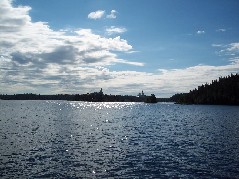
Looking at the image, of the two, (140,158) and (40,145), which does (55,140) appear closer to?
(40,145)

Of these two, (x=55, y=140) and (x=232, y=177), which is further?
(x=55, y=140)

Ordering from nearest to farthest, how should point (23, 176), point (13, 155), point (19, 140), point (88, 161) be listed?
point (23, 176), point (88, 161), point (13, 155), point (19, 140)

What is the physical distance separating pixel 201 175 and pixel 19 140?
42.1 metres

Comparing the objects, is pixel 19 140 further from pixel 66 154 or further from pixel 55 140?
pixel 66 154

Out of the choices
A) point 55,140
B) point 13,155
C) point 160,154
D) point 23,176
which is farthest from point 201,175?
point 55,140

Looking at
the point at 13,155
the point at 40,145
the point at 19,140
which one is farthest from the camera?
the point at 19,140

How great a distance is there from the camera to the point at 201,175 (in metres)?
38.8

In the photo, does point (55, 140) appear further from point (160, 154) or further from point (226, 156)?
point (226, 156)

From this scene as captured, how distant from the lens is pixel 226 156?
50.8 m

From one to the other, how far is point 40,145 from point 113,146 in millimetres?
14536

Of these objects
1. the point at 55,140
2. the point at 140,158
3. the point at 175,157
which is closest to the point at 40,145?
the point at 55,140

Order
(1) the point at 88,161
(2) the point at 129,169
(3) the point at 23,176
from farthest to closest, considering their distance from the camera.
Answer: (1) the point at 88,161 < (2) the point at 129,169 < (3) the point at 23,176

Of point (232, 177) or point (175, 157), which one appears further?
point (175, 157)

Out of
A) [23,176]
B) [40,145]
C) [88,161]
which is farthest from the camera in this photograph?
[40,145]
